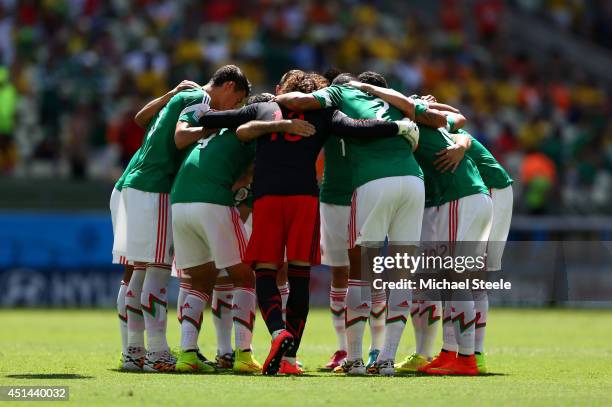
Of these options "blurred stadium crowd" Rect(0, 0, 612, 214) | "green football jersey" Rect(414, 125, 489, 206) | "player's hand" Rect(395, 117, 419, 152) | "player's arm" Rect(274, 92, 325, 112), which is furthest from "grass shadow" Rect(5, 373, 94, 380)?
"blurred stadium crowd" Rect(0, 0, 612, 214)

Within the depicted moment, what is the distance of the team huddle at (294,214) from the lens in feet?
33.8

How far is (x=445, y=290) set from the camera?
36.3 feet

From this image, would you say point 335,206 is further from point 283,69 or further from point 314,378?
point 283,69

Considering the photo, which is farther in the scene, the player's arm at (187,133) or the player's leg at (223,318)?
the player's leg at (223,318)

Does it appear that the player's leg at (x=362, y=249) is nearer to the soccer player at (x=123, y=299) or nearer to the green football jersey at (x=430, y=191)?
the green football jersey at (x=430, y=191)

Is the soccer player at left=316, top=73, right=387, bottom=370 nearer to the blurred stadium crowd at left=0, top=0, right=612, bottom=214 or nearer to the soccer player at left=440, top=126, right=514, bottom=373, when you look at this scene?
the soccer player at left=440, top=126, right=514, bottom=373

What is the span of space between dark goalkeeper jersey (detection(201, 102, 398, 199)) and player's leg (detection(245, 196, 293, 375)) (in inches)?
5.5

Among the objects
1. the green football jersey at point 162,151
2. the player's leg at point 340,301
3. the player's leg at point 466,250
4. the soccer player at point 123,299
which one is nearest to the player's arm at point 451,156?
the player's leg at point 466,250

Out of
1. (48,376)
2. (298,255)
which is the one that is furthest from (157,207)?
(48,376)

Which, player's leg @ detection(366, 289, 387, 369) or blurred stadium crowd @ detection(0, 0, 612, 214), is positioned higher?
blurred stadium crowd @ detection(0, 0, 612, 214)

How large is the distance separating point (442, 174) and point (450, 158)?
0.22m

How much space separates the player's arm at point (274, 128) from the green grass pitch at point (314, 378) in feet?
6.42

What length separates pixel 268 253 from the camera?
33.6ft

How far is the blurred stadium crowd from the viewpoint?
22.4 meters
